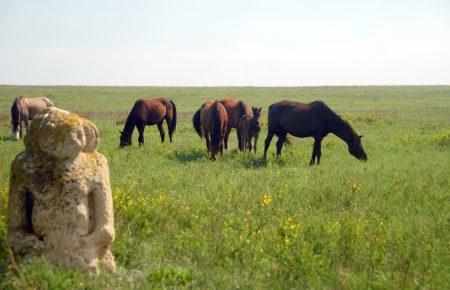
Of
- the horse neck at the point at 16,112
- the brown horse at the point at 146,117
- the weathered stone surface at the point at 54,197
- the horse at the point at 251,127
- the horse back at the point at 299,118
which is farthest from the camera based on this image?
the horse neck at the point at 16,112

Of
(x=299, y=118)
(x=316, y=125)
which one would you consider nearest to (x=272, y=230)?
(x=316, y=125)

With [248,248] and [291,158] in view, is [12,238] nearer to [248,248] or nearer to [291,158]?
[248,248]

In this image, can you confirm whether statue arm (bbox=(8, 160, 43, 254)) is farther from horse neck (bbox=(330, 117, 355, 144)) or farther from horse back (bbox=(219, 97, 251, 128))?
horse back (bbox=(219, 97, 251, 128))

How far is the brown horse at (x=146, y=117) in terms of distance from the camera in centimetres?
1684

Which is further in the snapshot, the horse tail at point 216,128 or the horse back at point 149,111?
the horse back at point 149,111

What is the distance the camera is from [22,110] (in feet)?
67.5

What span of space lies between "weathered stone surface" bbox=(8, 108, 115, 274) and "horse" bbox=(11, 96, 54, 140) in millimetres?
15020

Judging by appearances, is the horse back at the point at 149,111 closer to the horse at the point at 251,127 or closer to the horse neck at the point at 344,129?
the horse at the point at 251,127

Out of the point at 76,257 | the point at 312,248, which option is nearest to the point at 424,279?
the point at 312,248

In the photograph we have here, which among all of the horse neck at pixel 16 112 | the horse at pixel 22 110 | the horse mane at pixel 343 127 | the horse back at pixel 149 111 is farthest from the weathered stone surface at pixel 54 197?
the horse neck at pixel 16 112

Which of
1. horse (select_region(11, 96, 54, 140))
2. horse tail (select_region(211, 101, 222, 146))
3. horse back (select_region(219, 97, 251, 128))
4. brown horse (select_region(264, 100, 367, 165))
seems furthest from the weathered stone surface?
horse (select_region(11, 96, 54, 140))

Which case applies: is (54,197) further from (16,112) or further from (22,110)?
(22,110)

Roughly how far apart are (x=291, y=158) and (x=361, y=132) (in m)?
9.95

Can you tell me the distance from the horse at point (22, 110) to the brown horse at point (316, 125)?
10.9m
